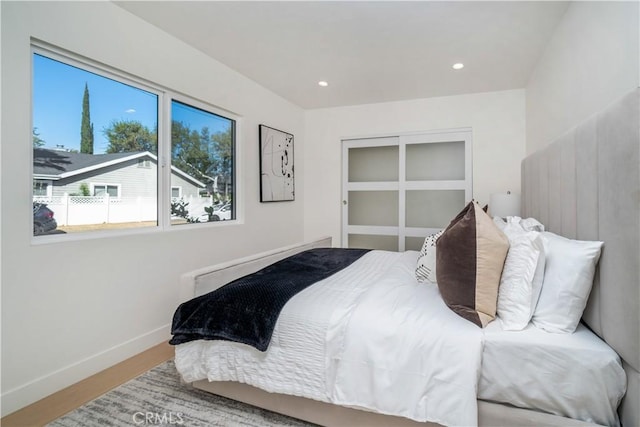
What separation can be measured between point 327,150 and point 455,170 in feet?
5.90

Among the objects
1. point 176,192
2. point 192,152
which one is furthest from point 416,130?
point 176,192

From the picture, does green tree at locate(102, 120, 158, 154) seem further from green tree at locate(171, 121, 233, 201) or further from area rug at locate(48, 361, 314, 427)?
area rug at locate(48, 361, 314, 427)

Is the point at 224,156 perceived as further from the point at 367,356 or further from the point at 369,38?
the point at 367,356

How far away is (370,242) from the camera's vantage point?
4.66 metres

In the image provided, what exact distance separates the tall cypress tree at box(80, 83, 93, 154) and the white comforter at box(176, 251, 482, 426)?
152 centimetres

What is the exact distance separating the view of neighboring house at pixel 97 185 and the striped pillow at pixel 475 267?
2.30m

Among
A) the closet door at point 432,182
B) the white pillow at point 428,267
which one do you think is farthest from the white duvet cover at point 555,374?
the closet door at point 432,182

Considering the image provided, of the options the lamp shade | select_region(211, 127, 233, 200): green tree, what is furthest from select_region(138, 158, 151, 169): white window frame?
the lamp shade

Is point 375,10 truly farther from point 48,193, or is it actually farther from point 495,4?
point 48,193

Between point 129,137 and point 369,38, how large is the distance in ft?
6.84

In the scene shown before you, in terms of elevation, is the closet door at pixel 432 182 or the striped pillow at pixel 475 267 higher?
the closet door at pixel 432 182

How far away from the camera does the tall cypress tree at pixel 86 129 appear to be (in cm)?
217

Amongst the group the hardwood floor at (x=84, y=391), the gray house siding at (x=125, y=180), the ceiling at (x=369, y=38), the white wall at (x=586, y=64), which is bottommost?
the hardwood floor at (x=84, y=391)

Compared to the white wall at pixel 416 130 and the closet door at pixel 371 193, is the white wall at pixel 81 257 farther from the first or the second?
the closet door at pixel 371 193
